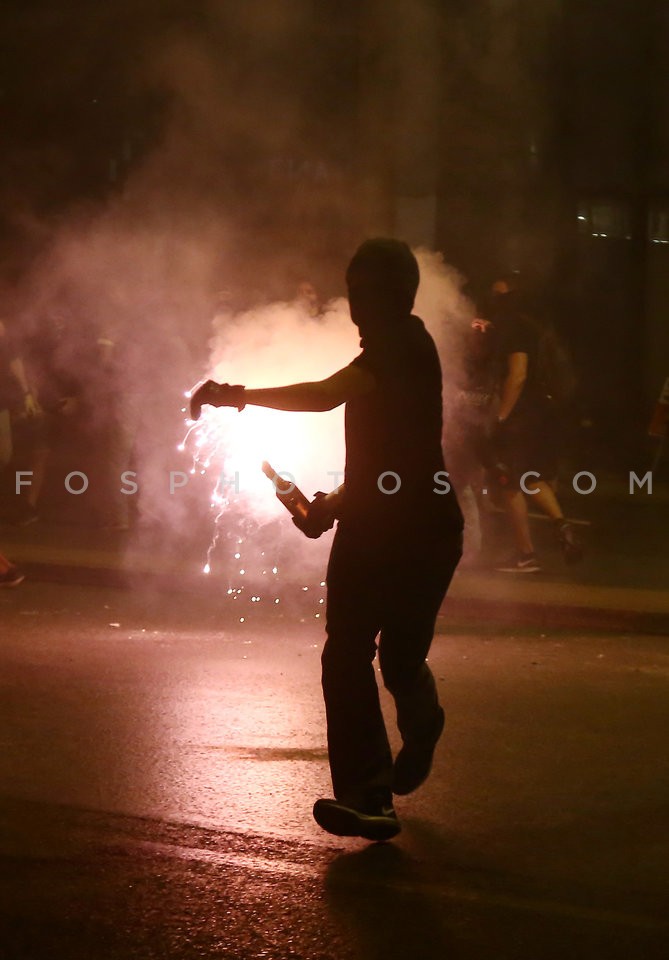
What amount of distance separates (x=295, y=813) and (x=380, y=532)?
97cm

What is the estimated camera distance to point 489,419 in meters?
9.16

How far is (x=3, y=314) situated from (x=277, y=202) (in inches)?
108

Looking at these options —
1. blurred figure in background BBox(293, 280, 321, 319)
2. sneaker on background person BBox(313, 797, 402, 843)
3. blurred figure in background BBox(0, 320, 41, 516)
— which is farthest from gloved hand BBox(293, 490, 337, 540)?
blurred figure in background BBox(0, 320, 41, 516)

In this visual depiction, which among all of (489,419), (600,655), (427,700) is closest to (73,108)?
(489,419)

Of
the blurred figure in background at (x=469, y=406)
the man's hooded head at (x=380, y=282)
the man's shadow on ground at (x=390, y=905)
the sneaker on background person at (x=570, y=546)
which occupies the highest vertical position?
the man's hooded head at (x=380, y=282)

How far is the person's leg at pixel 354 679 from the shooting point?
4035 millimetres

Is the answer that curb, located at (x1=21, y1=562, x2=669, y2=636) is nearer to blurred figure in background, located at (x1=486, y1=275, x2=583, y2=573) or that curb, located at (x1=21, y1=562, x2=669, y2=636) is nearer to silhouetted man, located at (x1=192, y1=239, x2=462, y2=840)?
blurred figure in background, located at (x1=486, y1=275, x2=583, y2=573)

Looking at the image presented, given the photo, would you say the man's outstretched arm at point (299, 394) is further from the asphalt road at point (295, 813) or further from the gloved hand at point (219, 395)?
Answer: the asphalt road at point (295, 813)

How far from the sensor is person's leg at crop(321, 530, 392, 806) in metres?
4.04

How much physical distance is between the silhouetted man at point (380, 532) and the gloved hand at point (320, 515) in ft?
0.33

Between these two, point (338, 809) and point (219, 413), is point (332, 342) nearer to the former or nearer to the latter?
point (219, 413)

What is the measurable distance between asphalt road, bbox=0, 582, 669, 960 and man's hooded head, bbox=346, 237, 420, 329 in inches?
59.7

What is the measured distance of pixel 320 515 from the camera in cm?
423

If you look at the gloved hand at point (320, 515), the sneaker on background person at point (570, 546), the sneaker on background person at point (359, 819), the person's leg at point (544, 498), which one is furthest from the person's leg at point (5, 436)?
the sneaker on background person at point (359, 819)
